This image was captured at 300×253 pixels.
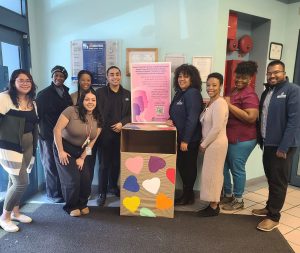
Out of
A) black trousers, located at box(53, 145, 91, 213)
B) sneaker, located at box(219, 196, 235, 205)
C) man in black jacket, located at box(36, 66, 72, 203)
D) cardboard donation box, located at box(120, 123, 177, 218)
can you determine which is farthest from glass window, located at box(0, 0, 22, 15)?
sneaker, located at box(219, 196, 235, 205)

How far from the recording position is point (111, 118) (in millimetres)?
2680

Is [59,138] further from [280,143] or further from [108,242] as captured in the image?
[280,143]

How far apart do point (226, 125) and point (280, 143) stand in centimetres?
52

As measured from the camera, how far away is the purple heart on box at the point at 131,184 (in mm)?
2471

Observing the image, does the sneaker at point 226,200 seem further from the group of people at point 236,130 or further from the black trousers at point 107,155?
the black trousers at point 107,155

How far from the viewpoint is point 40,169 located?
3123 mm

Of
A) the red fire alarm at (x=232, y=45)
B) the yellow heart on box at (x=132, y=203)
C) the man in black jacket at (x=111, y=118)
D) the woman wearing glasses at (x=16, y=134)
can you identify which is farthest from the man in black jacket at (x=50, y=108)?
the red fire alarm at (x=232, y=45)

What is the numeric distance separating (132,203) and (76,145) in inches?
30.4

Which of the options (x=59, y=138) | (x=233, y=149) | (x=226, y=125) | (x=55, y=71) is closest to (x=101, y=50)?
(x=55, y=71)

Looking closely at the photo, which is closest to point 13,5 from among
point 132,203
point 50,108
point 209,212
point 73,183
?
point 50,108

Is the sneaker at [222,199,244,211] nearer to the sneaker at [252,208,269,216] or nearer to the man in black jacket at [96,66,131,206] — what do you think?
the sneaker at [252,208,269,216]

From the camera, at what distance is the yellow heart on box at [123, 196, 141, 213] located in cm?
251

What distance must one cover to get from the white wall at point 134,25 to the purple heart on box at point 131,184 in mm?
1110

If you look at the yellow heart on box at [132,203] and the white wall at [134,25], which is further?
the white wall at [134,25]
